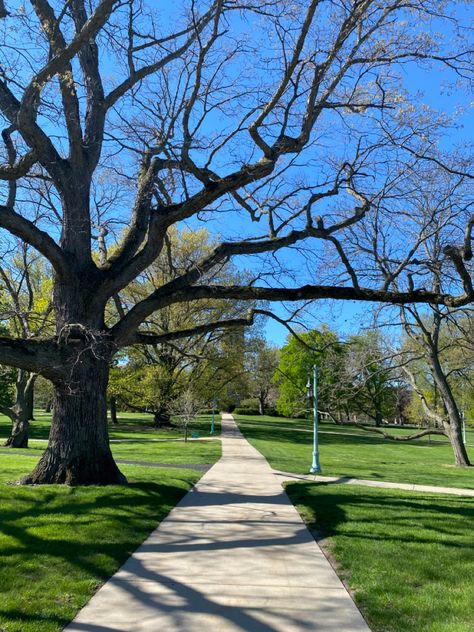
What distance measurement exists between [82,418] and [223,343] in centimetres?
2657

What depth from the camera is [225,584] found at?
5.21 m

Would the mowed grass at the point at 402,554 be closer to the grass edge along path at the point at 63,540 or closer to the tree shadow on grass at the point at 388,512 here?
the tree shadow on grass at the point at 388,512

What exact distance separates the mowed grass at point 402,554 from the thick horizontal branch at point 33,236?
6.21 metres

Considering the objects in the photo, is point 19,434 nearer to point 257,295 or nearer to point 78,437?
point 78,437

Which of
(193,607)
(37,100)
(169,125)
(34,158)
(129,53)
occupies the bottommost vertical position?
(193,607)

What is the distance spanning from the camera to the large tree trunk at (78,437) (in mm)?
9820

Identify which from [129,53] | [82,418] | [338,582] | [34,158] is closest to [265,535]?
[338,582]

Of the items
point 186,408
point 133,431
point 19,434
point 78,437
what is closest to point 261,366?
point 133,431

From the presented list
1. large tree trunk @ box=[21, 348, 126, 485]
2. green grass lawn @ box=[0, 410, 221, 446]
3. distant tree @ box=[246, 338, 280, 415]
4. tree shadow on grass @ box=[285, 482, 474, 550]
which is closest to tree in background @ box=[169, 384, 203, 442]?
green grass lawn @ box=[0, 410, 221, 446]

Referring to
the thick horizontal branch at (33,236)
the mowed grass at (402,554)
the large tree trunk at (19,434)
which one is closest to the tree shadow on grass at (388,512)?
the mowed grass at (402,554)

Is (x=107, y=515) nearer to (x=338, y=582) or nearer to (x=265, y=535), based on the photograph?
(x=265, y=535)

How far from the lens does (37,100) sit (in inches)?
334

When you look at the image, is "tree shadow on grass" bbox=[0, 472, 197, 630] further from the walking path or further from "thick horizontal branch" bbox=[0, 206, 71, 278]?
the walking path

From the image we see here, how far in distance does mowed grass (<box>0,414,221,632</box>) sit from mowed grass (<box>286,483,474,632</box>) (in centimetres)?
247
